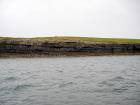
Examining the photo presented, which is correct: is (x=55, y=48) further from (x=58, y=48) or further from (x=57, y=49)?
(x=58, y=48)

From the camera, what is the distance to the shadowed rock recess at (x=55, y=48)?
4972 centimetres

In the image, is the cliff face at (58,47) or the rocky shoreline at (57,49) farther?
the cliff face at (58,47)

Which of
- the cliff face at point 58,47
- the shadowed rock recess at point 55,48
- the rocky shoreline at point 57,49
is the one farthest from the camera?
the cliff face at point 58,47

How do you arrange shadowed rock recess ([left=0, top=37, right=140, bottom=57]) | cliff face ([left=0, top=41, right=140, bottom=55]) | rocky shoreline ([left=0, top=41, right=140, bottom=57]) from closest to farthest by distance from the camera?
rocky shoreline ([left=0, top=41, right=140, bottom=57]), shadowed rock recess ([left=0, top=37, right=140, bottom=57]), cliff face ([left=0, top=41, right=140, bottom=55])

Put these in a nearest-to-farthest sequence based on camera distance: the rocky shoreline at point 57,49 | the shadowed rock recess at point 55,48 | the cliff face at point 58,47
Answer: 1. the rocky shoreline at point 57,49
2. the shadowed rock recess at point 55,48
3. the cliff face at point 58,47

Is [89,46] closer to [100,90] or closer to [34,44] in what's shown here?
[34,44]

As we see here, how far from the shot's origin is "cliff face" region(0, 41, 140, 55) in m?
49.9

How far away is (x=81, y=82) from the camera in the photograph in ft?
60.6

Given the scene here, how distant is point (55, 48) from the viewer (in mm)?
51781

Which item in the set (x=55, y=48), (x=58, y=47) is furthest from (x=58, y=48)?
(x=55, y=48)

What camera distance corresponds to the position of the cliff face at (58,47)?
49.9m

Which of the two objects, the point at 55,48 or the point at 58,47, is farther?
the point at 58,47

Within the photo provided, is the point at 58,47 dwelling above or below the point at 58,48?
above

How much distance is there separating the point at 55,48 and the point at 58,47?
72cm
